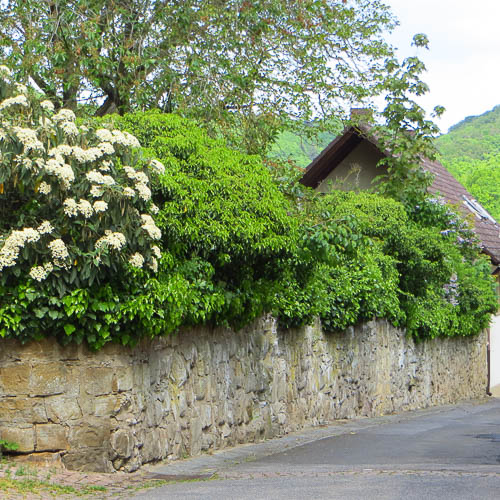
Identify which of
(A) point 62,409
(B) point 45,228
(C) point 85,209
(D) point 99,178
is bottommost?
(A) point 62,409

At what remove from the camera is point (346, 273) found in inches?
701

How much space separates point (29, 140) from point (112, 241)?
1.36 meters

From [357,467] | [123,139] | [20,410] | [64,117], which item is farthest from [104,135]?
[357,467]

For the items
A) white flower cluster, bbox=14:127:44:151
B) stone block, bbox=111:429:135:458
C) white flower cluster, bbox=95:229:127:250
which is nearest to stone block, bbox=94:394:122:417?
stone block, bbox=111:429:135:458

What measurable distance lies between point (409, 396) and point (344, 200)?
5.32 m

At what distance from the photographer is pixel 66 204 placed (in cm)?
888

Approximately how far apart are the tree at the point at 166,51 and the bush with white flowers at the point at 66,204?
670 cm

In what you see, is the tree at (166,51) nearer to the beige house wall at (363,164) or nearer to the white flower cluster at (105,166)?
the white flower cluster at (105,166)

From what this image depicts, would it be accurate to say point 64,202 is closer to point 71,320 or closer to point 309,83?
point 71,320

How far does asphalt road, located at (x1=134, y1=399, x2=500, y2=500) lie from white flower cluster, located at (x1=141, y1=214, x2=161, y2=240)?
270cm

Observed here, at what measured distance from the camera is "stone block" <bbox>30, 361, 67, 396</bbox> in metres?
9.28

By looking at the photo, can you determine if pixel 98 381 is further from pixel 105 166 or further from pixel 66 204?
pixel 105 166

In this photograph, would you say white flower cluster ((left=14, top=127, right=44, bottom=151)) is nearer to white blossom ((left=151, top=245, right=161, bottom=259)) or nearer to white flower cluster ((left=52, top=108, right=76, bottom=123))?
white flower cluster ((left=52, top=108, right=76, bottom=123))

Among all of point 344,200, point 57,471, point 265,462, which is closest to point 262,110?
point 344,200
